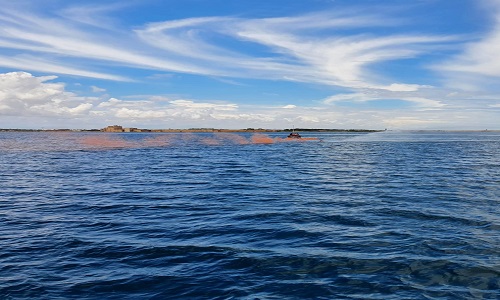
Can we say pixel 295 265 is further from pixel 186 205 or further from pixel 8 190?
pixel 8 190

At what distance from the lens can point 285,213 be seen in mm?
22125

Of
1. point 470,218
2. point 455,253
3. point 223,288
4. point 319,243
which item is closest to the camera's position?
point 223,288

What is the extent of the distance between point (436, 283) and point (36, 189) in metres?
30.9

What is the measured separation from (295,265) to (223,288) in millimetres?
3076

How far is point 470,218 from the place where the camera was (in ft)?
67.0

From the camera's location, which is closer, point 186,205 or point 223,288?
point 223,288

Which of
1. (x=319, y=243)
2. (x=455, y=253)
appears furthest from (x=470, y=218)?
(x=319, y=243)

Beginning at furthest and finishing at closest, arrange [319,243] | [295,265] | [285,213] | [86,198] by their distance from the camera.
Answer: [86,198]
[285,213]
[319,243]
[295,265]

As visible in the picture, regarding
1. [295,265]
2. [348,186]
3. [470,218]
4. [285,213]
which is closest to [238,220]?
[285,213]

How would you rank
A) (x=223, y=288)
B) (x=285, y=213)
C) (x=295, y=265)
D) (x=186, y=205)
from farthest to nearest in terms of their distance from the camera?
(x=186, y=205) → (x=285, y=213) → (x=295, y=265) → (x=223, y=288)

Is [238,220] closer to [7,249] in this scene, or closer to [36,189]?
[7,249]

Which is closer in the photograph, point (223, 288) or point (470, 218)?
point (223, 288)

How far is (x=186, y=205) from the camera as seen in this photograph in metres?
24.8

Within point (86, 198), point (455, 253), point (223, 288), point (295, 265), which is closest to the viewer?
point (223, 288)
